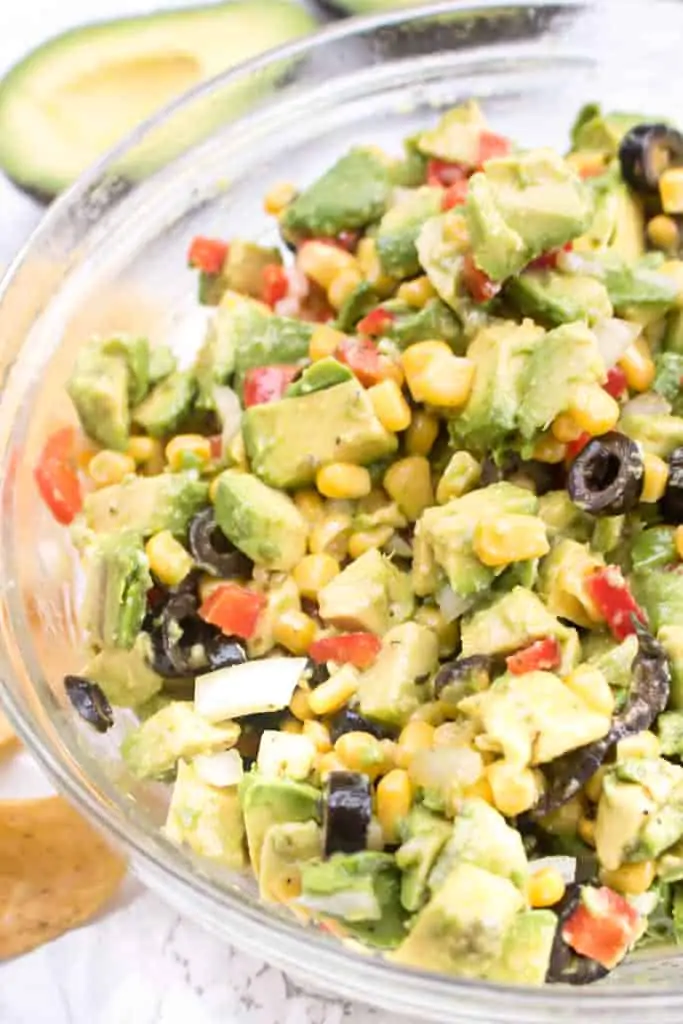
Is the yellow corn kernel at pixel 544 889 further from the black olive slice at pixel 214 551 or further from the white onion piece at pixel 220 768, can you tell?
the black olive slice at pixel 214 551

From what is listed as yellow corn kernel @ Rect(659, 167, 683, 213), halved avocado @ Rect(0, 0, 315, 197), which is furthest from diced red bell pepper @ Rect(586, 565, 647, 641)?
halved avocado @ Rect(0, 0, 315, 197)

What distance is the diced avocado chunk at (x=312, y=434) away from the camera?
2352mm

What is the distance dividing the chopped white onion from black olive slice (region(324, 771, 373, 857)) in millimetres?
276

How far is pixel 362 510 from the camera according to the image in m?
2.45

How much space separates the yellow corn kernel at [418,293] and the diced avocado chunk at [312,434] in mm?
259

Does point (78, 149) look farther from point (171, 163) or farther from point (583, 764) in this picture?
point (583, 764)

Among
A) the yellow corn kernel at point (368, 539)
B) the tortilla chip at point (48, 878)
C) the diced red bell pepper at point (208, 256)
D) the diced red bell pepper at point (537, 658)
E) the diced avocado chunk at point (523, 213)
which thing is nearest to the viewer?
the diced red bell pepper at point (537, 658)

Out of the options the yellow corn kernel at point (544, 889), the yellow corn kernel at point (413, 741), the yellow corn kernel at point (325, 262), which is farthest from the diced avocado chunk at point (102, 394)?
the yellow corn kernel at point (544, 889)

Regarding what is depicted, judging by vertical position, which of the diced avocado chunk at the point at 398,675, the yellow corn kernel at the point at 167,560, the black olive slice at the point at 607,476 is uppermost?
the yellow corn kernel at the point at 167,560

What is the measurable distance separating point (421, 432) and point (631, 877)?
35.4 inches

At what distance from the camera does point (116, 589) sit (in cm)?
237

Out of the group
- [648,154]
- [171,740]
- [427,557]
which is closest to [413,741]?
[427,557]

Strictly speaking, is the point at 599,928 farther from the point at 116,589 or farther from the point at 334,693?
the point at 116,589

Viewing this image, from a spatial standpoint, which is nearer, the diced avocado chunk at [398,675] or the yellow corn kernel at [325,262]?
the diced avocado chunk at [398,675]
